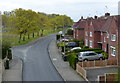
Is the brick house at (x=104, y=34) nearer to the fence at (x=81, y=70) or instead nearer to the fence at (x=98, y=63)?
the fence at (x=98, y=63)

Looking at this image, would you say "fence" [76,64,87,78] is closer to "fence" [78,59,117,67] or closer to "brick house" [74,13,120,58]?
"fence" [78,59,117,67]

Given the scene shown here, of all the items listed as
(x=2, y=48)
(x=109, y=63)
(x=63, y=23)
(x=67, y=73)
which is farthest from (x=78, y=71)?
(x=63, y=23)

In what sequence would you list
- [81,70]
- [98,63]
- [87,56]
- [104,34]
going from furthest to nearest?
[104,34] → [87,56] → [98,63] → [81,70]

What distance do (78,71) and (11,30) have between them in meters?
35.6

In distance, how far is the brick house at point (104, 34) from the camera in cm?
3310

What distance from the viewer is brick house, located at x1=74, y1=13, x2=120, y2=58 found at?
33103mm

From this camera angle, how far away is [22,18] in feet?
196

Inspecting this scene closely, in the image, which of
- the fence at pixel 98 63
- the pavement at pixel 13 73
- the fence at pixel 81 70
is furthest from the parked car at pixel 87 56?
the pavement at pixel 13 73

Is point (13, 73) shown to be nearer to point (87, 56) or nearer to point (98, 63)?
point (98, 63)

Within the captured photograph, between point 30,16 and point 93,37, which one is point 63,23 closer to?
point 30,16

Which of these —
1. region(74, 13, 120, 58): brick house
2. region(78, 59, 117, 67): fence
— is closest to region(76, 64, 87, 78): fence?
region(78, 59, 117, 67): fence

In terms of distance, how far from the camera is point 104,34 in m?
39.0

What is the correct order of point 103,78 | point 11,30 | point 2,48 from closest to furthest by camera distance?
point 103,78
point 2,48
point 11,30

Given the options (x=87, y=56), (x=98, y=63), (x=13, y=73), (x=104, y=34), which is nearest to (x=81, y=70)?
(x=98, y=63)
